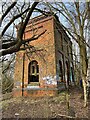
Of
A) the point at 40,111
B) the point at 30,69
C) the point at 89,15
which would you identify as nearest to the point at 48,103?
the point at 40,111

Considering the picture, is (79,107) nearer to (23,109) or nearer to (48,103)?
(48,103)

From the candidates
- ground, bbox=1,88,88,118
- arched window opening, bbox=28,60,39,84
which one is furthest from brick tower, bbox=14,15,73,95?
ground, bbox=1,88,88,118

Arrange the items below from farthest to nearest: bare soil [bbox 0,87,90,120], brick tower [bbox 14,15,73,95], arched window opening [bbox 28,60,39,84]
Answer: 1. arched window opening [bbox 28,60,39,84]
2. brick tower [bbox 14,15,73,95]
3. bare soil [bbox 0,87,90,120]

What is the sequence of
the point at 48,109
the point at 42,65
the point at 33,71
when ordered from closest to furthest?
the point at 48,109 → the point at 42,65 → the point at 33,71

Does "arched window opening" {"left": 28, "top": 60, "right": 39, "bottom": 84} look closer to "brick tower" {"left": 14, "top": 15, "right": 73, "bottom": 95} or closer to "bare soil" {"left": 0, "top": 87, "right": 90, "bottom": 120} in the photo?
"brick tower" {"left": 14, "top": 15, "right": 73, "bottom": 95}

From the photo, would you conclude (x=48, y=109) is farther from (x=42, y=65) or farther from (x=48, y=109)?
(x=42, y=65)

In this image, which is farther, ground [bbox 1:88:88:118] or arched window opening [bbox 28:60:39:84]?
arched window opening [bbox 28:60:39:84]

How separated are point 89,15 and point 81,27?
1052 mm

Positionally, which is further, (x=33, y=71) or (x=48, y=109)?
(x=33, y=71)

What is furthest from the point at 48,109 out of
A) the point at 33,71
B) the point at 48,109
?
the point at 33,71

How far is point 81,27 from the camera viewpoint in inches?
413

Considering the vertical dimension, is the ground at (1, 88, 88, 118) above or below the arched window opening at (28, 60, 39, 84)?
below

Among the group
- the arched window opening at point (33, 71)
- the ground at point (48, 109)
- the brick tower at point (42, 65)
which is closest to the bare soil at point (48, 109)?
the ground at point (48, 109)

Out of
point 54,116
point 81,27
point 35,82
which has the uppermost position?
point 81,27
